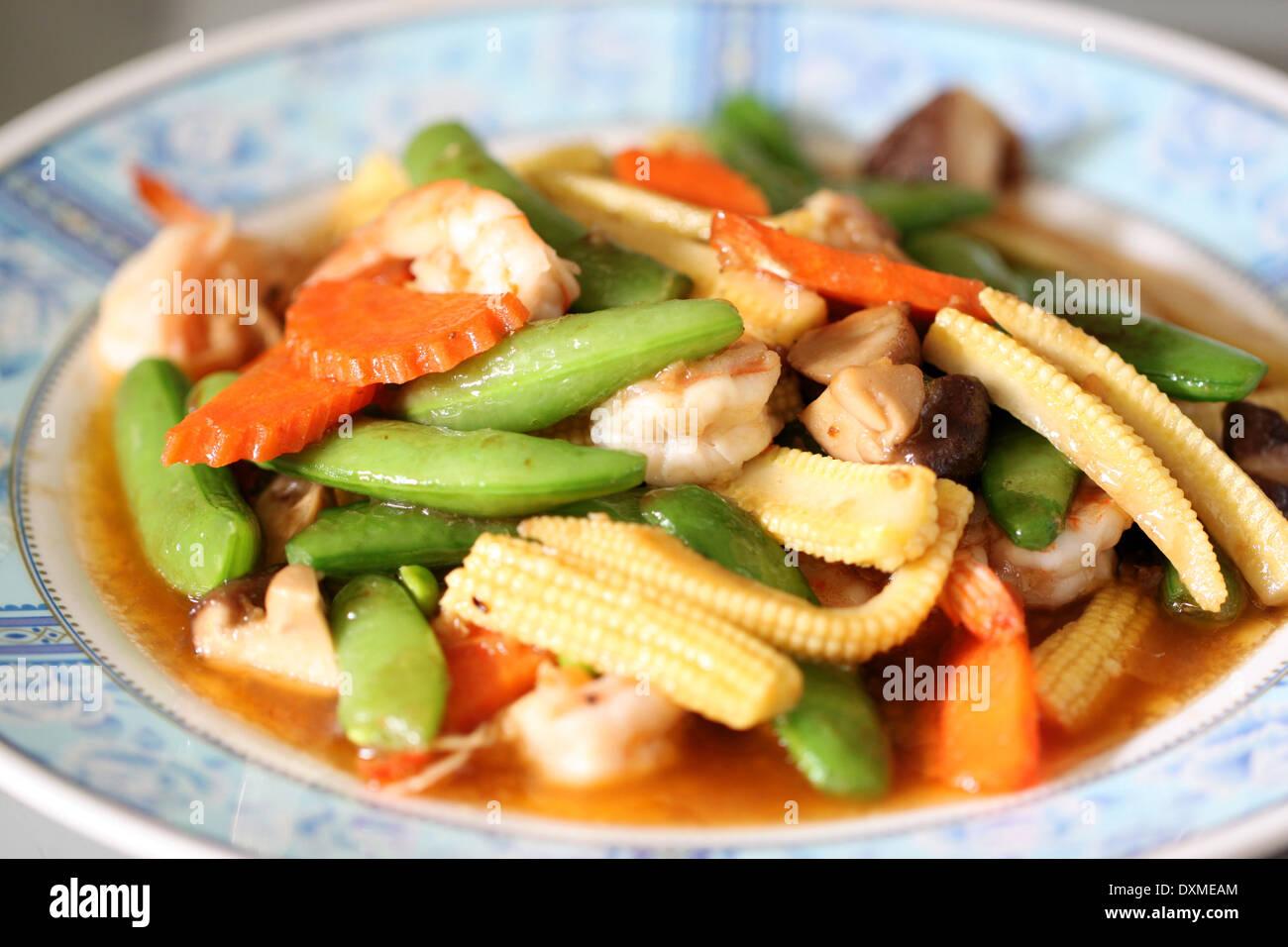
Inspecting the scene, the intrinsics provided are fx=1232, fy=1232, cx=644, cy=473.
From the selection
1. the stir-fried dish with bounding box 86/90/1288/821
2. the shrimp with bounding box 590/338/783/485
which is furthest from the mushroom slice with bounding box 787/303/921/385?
the shrimp with bounding box 590/338/783/485

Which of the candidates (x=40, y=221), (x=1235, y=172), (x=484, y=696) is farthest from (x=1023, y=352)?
(x=40, y=221)

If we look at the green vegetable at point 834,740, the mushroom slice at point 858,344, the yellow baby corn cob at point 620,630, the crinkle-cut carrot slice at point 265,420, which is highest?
the mushroom slice at point 858,344

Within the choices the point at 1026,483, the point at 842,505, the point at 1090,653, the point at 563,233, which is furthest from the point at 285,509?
the point at 1090,653

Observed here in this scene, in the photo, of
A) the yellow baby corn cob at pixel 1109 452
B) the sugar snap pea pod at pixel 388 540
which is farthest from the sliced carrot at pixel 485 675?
the yellow baby corn cob at pixel 1109 452

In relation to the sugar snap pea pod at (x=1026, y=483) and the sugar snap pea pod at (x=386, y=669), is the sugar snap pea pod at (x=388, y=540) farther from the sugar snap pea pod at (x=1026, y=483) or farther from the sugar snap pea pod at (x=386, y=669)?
the sugar snap pea pod at (x=1026, y=483)

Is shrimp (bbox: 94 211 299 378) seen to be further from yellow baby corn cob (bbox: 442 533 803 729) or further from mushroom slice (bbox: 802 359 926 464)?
mushroom slice (bbox: 802 359 926 464)

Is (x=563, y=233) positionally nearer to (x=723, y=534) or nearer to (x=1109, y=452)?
(x=723, y=534)
